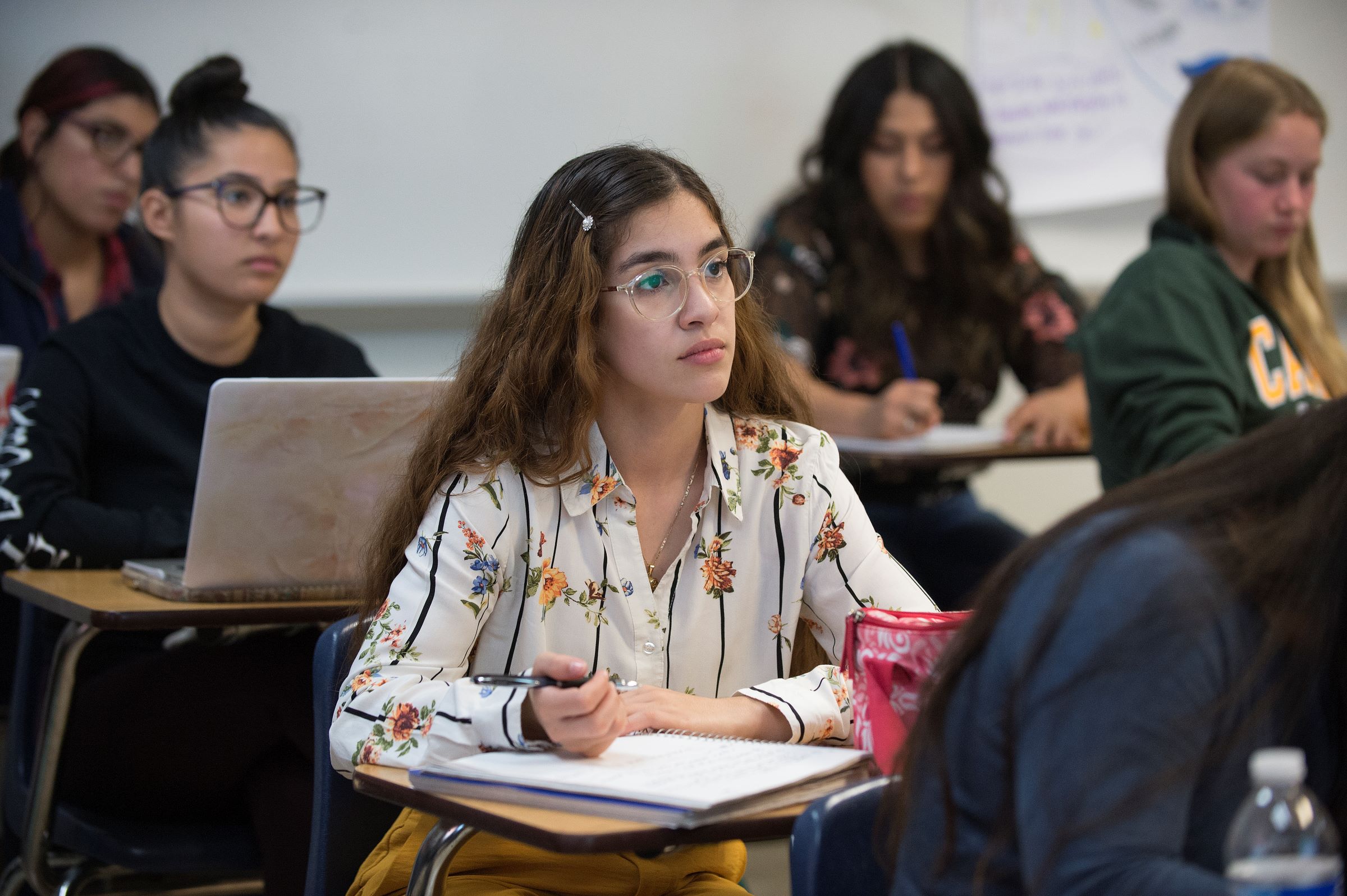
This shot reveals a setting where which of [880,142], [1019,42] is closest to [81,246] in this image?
[880,142]

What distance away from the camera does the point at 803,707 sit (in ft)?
4.27

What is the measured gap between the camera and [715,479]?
4.95 ft

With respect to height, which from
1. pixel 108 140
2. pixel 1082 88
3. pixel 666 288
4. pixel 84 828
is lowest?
pixel 84 828

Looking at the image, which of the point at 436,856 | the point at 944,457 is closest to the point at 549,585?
the point at 436,856

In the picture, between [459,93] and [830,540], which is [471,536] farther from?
[459,93]

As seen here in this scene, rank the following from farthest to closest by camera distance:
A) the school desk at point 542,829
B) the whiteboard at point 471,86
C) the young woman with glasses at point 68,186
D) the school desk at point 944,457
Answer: the whiteboard at point 471,86 < the young woman with glasses at point 68,186 < the school desk at point 944,457 < the school desk at point 542,829

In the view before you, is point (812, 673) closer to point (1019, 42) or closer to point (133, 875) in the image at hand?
point (133, 875)

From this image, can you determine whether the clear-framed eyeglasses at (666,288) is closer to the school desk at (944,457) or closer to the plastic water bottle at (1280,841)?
the plastic water bottle at (1280,841)

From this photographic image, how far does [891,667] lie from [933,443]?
156cm

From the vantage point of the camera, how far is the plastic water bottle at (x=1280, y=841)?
712mm

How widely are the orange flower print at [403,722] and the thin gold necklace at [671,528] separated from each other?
31 cm

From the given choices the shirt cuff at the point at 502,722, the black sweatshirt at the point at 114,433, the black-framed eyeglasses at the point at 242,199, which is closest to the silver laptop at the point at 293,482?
the black sweatshirt at the point at 114,433

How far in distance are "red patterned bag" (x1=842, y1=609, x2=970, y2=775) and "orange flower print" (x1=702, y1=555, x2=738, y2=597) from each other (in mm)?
337

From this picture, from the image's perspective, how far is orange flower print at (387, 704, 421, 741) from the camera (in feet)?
4.00
